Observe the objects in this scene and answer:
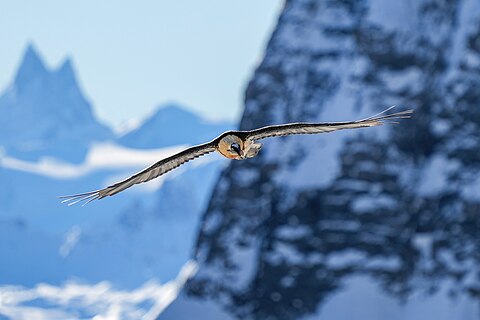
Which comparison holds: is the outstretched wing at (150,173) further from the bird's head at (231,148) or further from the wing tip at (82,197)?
the bird's head at (231,148)

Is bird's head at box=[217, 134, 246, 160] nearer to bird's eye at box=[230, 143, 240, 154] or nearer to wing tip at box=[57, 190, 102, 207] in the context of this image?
bird's eye at box=[230, 143, 240, 154]

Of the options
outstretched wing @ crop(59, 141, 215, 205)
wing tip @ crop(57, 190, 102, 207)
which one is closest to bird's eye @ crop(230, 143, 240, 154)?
outstretched wing @ crop(59, 141, 215, 205)

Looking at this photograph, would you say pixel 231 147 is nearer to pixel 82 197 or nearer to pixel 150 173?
pixel 150 173

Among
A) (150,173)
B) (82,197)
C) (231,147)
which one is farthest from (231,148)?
(82,197)

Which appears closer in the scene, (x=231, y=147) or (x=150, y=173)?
(x=231, y=147)

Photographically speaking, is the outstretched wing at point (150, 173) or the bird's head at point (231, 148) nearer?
the bird's head at point (231, 148)

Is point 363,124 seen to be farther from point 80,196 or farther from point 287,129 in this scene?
point 80,196

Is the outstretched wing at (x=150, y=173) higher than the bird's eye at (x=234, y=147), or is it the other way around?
the outstretched wing at (x=150, y=173)

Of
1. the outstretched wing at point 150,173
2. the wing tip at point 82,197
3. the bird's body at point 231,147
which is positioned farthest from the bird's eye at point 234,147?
the wing tip at point 82,197
